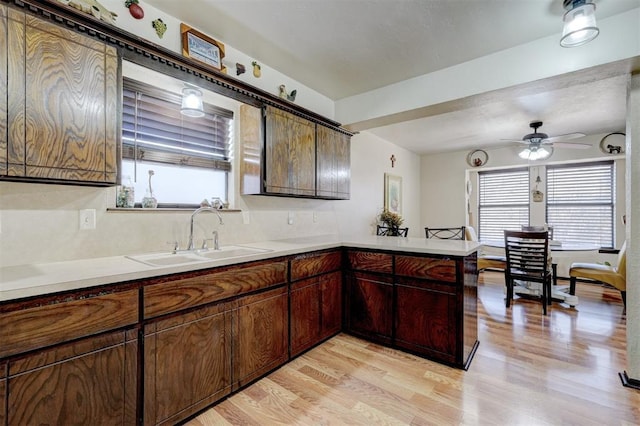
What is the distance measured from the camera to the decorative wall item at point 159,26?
2.03 meters

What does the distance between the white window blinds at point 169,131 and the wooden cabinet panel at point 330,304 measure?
135cm

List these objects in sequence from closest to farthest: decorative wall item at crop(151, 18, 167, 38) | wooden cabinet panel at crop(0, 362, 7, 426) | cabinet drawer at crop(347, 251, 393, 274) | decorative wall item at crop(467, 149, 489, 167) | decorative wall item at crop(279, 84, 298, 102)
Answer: wooden cabinet panel at crop(0, 362, 7, 426) → decorative wall item at crop(151, 18, 167, 38) → cabinet drawer at crop(347, 251, 393, 274) → decorative wall item at crop(279, 84, 298, 102) → decorative wall item at crop(467, 149, 489, 167)

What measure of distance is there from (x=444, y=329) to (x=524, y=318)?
1644 millimetres

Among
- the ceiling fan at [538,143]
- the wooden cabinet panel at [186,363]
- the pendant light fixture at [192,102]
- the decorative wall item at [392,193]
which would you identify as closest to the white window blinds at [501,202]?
the ceiling fan at [538,143]

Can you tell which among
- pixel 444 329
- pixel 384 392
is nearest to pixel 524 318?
pixel 444 329

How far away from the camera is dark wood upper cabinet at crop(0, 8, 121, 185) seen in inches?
52.9

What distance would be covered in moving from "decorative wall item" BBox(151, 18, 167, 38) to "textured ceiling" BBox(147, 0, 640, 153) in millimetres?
101

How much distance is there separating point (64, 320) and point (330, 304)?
1.92m

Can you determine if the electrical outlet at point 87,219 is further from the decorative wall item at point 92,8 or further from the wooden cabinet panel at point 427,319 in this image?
the wooden cabinet panel at point 427,319

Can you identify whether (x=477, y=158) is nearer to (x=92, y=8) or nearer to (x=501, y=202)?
(x=501, y=202)

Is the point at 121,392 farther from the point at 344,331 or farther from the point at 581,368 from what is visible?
the point at 581,368

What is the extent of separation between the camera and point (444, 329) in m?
2.31

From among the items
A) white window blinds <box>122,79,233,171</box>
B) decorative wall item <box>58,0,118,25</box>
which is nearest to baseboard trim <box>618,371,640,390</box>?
white window blinds <box>122,79,233,171</box>

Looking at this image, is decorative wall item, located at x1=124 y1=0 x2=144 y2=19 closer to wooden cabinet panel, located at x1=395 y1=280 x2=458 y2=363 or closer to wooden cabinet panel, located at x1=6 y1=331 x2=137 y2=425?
wooden cabinet panel, located at x1=6 y1=331 x2=137 y2=425
